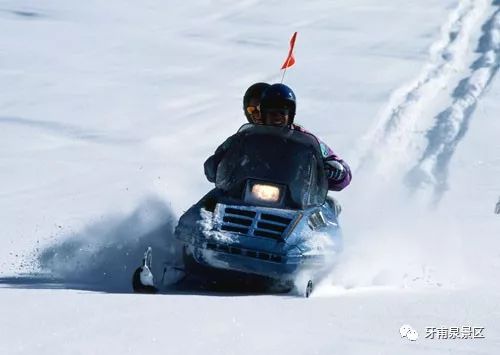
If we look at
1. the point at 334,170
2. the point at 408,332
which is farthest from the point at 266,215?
the point at 408,332

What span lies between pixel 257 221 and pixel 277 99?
4.61 ft

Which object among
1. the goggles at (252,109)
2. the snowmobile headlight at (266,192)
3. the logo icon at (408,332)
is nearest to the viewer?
the logo icon at (408,332)

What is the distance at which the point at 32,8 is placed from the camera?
78.7 feet

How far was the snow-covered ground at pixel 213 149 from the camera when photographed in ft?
18.1

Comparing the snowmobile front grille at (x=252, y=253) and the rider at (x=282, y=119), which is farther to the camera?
the rider at (x=282, y=119)

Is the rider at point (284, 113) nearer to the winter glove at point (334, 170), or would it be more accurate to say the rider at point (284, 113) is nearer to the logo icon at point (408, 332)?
the winter glove at point (334, 170)

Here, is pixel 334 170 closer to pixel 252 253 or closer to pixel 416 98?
pixel 252 253

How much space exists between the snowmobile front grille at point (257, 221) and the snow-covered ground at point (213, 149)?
2.12 ft

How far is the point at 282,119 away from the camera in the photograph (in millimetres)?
8836

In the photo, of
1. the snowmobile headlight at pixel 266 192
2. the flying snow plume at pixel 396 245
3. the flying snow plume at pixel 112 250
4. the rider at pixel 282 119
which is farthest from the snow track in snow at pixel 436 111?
the flying snow plume at pixel 112 250

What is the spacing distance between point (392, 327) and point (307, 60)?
48.3ft

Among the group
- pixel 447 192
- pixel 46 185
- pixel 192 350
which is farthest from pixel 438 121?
pixel 192 350

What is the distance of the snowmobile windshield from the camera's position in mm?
8406

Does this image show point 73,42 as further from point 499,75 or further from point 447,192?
point 447,192
